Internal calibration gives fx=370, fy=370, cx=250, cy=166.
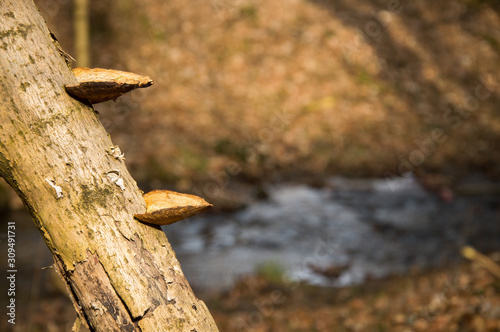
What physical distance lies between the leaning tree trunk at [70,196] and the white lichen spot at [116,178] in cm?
1

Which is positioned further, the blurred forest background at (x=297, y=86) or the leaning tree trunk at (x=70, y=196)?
the blurred forest background at (x=297, y=86)

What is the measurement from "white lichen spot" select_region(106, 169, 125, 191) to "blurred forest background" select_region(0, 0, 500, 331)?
4702 millimetres

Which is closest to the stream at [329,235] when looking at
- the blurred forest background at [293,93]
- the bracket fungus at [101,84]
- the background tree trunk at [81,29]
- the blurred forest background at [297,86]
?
the blurred forest background at [293,93]

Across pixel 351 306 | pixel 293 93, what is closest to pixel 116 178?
pixel 351 306

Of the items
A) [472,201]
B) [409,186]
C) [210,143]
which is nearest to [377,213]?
[409,186]

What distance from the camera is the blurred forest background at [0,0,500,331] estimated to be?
801cm

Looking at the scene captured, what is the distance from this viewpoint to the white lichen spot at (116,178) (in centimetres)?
110

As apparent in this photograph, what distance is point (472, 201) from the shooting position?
24.7ft

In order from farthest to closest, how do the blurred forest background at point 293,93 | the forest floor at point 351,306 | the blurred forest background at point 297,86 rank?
the blurred forest background at point 297,86, the blurred forest background at point 293,93, the forest floor at point 351,306

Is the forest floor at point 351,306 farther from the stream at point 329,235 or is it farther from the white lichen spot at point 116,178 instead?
the white lichen spot at point 116,178

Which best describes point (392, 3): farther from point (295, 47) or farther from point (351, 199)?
point (351, 199)

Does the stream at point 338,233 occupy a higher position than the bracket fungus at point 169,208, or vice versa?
the bracket fungus at point 169,208

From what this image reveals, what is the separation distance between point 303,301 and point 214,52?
7.13 metres

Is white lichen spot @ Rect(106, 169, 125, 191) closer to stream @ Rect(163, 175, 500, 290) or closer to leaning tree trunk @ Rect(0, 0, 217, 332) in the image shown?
leaning tree trunk @ Rect(0, 0, 217, 332)
